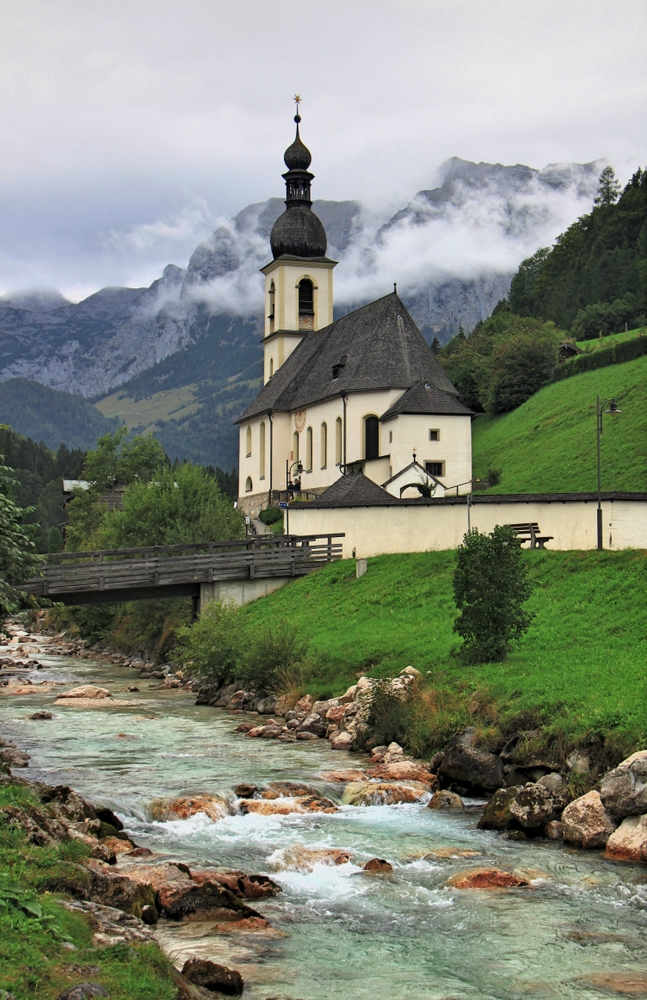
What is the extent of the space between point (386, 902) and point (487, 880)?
1476 millimetres

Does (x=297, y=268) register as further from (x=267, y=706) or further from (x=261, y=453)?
(x=267, y=706)

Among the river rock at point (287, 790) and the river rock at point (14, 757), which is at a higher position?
the river rock at point (14, 757)

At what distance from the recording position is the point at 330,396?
65812 millimetres

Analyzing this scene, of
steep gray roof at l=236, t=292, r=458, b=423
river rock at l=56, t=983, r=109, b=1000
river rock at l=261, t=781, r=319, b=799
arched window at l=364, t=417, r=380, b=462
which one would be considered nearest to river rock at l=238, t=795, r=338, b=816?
river rock at l=261, t=781, r=319, b=799

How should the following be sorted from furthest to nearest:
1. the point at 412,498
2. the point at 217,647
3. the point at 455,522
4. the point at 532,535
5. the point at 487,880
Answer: the point at 412,498 < the point at 455,522 < the point at 532,535 < the point at 217,647 < the point at 487,880

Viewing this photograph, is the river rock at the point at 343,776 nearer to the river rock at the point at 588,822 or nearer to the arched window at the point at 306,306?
the river rock at the point at 588,822

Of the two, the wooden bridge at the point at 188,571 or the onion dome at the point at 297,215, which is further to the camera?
the onion dome at the point at 297,215

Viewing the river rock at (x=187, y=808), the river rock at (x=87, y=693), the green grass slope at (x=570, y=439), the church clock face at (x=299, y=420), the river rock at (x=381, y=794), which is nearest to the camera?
the river rock at (x=187, y=808)

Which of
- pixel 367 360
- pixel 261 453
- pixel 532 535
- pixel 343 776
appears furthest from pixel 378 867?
pixel 261 453

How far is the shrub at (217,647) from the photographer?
106 ft

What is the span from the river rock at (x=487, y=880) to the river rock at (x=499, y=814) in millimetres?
2416

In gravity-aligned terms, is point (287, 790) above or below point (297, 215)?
below

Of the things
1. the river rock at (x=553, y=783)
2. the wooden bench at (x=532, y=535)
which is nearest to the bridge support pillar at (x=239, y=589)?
the wooden bench at (x=532, y=535)

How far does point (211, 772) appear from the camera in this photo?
20578 mm
